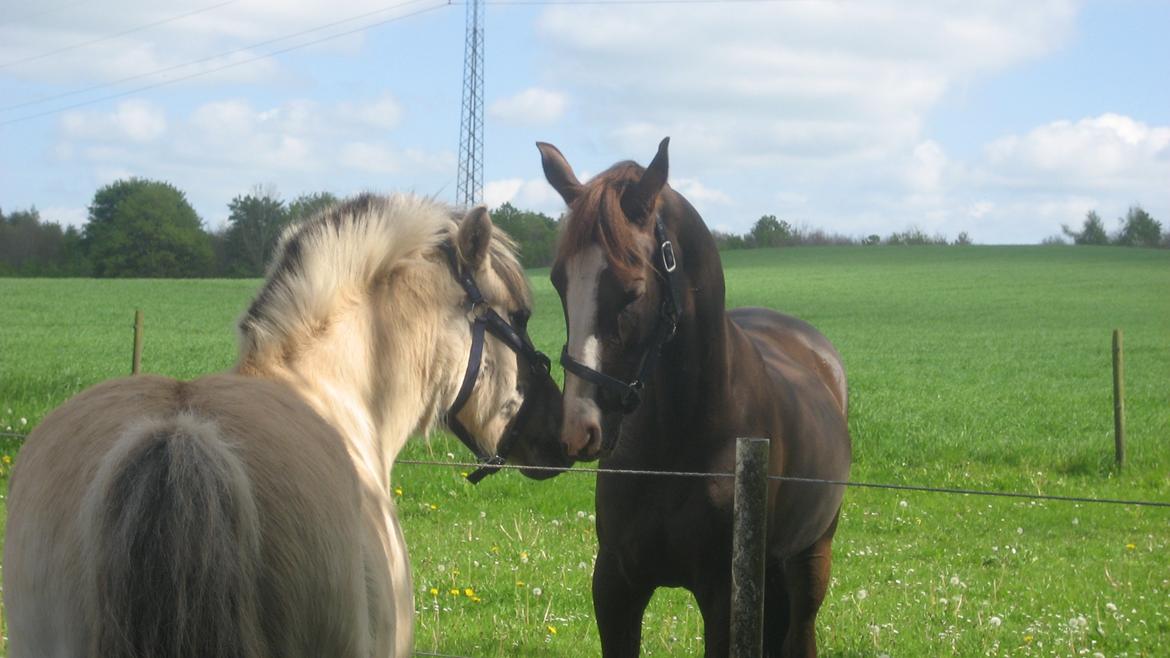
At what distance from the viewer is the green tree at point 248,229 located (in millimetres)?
44125

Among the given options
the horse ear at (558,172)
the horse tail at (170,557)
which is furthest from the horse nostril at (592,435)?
the horse tail at (170,557)

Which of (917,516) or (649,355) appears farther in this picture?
(917,516)

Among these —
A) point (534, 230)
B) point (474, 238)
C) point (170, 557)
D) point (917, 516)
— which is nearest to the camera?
point (170, 557)

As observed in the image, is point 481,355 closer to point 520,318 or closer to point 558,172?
point 520,318

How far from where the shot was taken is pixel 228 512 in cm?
204

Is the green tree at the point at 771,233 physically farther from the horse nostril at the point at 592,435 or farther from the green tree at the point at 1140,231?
the horse nostril at the point at 592,435

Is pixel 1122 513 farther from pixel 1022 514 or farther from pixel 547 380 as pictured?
pixel 547 380

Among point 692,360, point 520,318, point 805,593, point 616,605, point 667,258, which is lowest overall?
point 805,593

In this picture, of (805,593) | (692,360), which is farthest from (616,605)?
(805,593)

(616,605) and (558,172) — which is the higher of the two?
(558,172)

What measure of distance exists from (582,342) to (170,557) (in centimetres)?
187

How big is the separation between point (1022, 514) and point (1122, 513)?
1.04 m

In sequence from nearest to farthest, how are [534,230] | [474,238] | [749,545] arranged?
[749,545]
[474,238]
[534,230]

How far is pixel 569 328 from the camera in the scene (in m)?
3.76
